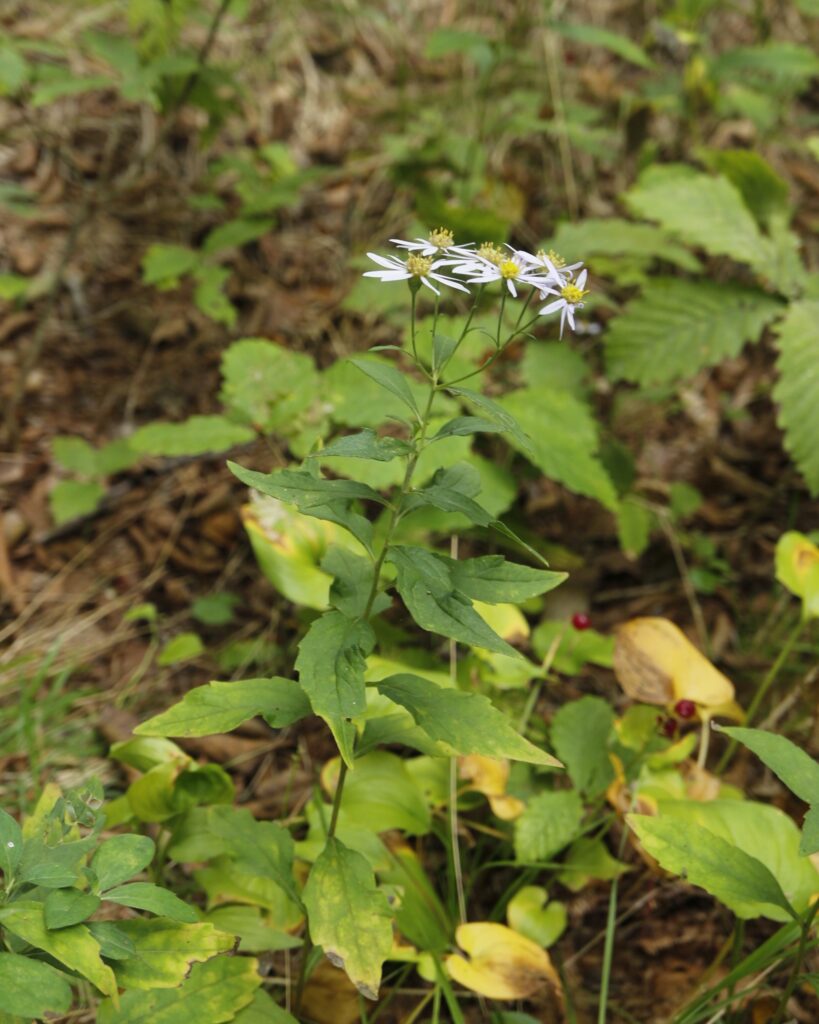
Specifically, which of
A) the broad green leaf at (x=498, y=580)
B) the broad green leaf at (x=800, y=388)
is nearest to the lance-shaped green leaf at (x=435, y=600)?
the broad green leaf at (x=498, y=580)

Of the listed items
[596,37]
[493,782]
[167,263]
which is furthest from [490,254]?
[596,37]

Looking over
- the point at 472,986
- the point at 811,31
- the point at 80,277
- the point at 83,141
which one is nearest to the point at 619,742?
the point at 472,986

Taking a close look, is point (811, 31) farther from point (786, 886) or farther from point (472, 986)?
point (472, 986)

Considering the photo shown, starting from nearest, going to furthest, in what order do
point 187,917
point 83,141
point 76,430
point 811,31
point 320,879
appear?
point 187,917
point 320,879
point 76,430
point 83,141
point 811,31

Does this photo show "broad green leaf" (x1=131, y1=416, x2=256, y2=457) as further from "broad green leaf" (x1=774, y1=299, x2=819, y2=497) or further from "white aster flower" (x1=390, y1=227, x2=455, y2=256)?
"broad green leaf" (x1=774, y1=299, x2=819, y2=497)

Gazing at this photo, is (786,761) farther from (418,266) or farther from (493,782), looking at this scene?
(418,266)

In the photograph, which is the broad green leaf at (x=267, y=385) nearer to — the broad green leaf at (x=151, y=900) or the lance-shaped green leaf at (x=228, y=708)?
the lance-shaped green leaf at (x=228, y=708)
